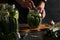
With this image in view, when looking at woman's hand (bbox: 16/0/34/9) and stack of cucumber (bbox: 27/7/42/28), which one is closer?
stack of cucumber (bbox: 27/7/42/28)

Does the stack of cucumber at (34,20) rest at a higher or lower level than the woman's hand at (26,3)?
lower

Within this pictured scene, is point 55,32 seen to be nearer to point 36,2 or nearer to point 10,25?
point 10,25

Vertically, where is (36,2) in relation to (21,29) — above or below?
above

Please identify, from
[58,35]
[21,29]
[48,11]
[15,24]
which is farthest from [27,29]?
[48,11]

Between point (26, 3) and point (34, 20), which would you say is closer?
point (34, 20)

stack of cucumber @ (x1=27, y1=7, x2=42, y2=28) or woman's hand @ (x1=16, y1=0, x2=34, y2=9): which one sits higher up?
woman's hand @ (x1=16, y1=0, x2=34, y2=9)

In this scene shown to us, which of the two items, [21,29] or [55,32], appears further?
[21,29]

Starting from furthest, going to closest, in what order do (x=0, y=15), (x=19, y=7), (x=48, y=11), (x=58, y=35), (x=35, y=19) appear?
(x=48, y=11)
(x=19, y=7)
(x=35, y=19)
(x=0, y=15)
(x=58, y=35)

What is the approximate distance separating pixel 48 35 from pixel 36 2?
67 centimetres

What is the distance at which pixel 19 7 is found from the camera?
1.78 meters

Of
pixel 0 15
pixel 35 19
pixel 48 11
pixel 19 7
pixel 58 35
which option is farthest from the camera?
pixel 48 11

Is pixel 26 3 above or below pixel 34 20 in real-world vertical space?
above

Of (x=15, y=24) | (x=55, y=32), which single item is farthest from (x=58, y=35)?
(x=15, y=24)

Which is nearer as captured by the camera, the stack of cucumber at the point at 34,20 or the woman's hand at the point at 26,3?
the stack of cucumber at the point at 34,20
